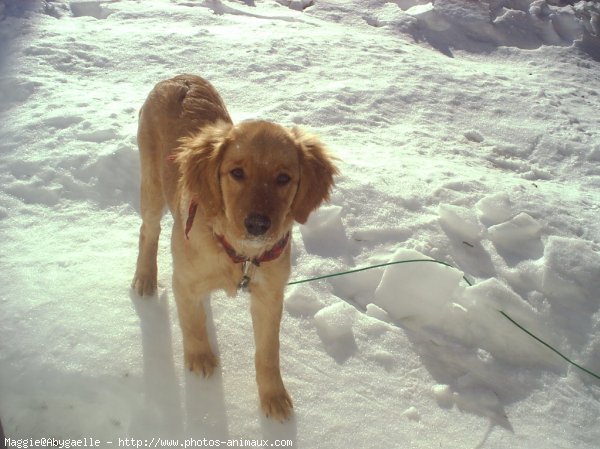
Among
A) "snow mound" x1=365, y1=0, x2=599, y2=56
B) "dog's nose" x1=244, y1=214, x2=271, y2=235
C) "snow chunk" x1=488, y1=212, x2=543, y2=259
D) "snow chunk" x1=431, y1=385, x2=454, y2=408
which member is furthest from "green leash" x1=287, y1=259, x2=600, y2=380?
"snow mound" x1=365, y1=0, x2=599, y2=56

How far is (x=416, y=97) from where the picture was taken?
598 cm

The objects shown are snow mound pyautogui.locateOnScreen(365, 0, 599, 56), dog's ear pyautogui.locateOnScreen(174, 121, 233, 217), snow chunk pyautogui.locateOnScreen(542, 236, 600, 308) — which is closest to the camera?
dog's ear pyautogui.locateOnScreen(174, 121, 233, 217)

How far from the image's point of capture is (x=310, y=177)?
2.48 metres

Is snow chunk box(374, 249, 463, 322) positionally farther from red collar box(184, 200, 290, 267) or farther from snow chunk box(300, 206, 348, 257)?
red collar box(184, 200, 290, 267)

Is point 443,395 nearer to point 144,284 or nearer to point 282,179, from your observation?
point 282,179

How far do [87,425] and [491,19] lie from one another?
8.53 m

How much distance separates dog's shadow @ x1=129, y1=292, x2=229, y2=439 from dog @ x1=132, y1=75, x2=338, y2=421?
0.10m

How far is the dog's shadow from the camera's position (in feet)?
7.60

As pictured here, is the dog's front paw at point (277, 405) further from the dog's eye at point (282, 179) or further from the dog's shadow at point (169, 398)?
the dog's eye at point (282, 179)

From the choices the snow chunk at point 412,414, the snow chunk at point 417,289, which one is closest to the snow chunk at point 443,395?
the snow chunk at point 412,414

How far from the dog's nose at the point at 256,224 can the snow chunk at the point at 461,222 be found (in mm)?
2084

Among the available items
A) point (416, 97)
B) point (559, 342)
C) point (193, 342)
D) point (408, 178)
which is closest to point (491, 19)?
point (416, 97)

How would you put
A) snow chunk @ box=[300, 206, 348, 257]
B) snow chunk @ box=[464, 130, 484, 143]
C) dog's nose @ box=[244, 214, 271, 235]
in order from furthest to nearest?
1. snow chunk @ box=[464, 130, 484, 143]
2. snow chunk @ box=[300, 206, 348, 257]
3. dog's nose @ box=[244, 214, 271, 235]

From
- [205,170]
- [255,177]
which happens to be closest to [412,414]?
[255,177]
